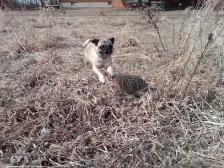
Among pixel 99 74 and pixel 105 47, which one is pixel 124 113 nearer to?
pixel 99 74

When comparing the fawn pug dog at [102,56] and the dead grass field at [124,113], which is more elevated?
the fawn pug dog at [102,56]

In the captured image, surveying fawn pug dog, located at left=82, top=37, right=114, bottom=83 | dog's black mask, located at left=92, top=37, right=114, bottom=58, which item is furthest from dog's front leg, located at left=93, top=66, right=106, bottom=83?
dog's black mask, located at left=92, top=37, right=114, bottom=58

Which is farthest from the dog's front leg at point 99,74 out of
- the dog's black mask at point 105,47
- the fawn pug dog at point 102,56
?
the dog's black mask at point 105,47

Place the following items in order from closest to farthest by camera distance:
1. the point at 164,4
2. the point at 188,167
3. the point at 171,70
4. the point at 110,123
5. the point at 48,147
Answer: the point at 188,167 < the point at 48,147 < the point at 110,123 < the point at 171,70 < the point at 164,4

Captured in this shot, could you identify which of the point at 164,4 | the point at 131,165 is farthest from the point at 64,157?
the point at 164,4

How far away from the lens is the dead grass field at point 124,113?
3.49 metres

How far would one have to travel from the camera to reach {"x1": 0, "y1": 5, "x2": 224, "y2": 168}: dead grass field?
349 cm

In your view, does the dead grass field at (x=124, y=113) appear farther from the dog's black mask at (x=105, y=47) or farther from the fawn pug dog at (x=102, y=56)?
the dog's black mask at (x=105, y=47)

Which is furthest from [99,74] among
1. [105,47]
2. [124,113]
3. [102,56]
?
[124,113]

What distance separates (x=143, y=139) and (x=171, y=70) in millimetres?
1211

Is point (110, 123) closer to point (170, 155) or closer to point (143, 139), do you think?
point (143, 139)

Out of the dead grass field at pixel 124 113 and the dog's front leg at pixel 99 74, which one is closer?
the dead grass field at pixel 124 113

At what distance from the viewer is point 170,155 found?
3.52 m

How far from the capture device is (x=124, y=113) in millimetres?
4152
